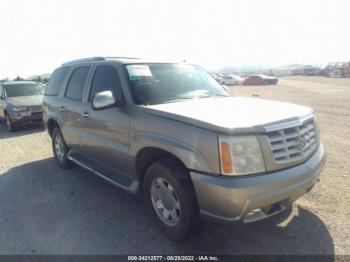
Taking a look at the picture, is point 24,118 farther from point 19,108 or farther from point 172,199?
point 172,199

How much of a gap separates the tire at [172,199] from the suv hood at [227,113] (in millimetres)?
535

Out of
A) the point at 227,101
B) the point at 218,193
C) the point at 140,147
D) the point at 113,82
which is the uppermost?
the point at 113,82

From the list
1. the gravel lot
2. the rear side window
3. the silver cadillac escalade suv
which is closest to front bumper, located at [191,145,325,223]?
the silver cadillac escalade suv

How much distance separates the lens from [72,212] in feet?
13.1

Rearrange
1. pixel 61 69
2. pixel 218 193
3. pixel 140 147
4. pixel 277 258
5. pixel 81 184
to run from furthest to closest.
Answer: pixel 61 69, pixel 81 184, pixel 140 147, pixel 277 258, pixel 218 193

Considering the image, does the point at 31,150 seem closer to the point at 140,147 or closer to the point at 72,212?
Answer: the point at 72,212

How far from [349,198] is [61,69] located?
546 cm

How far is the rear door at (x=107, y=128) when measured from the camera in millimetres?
3678

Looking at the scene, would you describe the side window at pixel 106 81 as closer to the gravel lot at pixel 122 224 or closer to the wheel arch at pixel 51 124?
the gravel lot at pixel 122 224

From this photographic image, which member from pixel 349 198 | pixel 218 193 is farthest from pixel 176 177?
pixel 349 198

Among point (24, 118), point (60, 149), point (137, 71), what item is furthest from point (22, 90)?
point (137, 71)

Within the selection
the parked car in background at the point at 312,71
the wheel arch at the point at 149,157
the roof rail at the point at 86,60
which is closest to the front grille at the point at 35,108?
the roof rail at the point at 86,60

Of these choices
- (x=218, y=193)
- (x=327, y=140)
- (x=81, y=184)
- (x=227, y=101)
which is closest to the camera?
(x=218, y=193)

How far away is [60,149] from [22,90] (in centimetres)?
671
